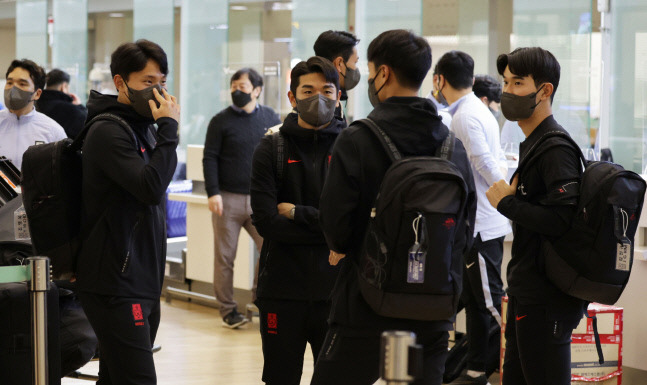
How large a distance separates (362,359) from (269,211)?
0.85 m

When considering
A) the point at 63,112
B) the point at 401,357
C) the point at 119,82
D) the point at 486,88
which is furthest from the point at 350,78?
the point at 63,112

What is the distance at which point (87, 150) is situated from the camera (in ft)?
9.91

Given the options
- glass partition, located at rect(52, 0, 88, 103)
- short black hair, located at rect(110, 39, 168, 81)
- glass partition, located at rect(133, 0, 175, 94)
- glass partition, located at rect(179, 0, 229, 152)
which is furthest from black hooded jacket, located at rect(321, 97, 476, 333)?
glass partition, located at rect(52, 0, 88, 103)

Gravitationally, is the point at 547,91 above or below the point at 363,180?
above

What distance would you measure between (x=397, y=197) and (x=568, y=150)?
35.8 inches

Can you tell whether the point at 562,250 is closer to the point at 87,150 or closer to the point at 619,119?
the point at 87,150

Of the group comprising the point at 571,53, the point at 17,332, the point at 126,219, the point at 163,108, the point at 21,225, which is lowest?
the point at 17,332

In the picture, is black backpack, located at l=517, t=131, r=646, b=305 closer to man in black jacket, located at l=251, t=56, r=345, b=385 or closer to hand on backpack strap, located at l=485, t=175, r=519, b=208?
hand on backpack strap, located at l=485, t=175, r=519, b=208

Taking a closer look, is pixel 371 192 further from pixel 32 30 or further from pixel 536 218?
pixel 32 30

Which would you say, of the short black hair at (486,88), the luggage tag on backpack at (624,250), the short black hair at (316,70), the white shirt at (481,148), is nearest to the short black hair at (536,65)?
the luggage tag on backpack at (624,250)

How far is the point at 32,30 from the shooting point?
11219mm

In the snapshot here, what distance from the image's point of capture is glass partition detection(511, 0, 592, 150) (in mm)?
5477

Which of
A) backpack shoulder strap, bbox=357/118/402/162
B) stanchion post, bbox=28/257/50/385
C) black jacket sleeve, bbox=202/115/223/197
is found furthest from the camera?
black jacket sleeve, bbox=202/115/223/197

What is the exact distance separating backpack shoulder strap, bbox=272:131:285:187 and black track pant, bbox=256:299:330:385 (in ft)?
1.47
